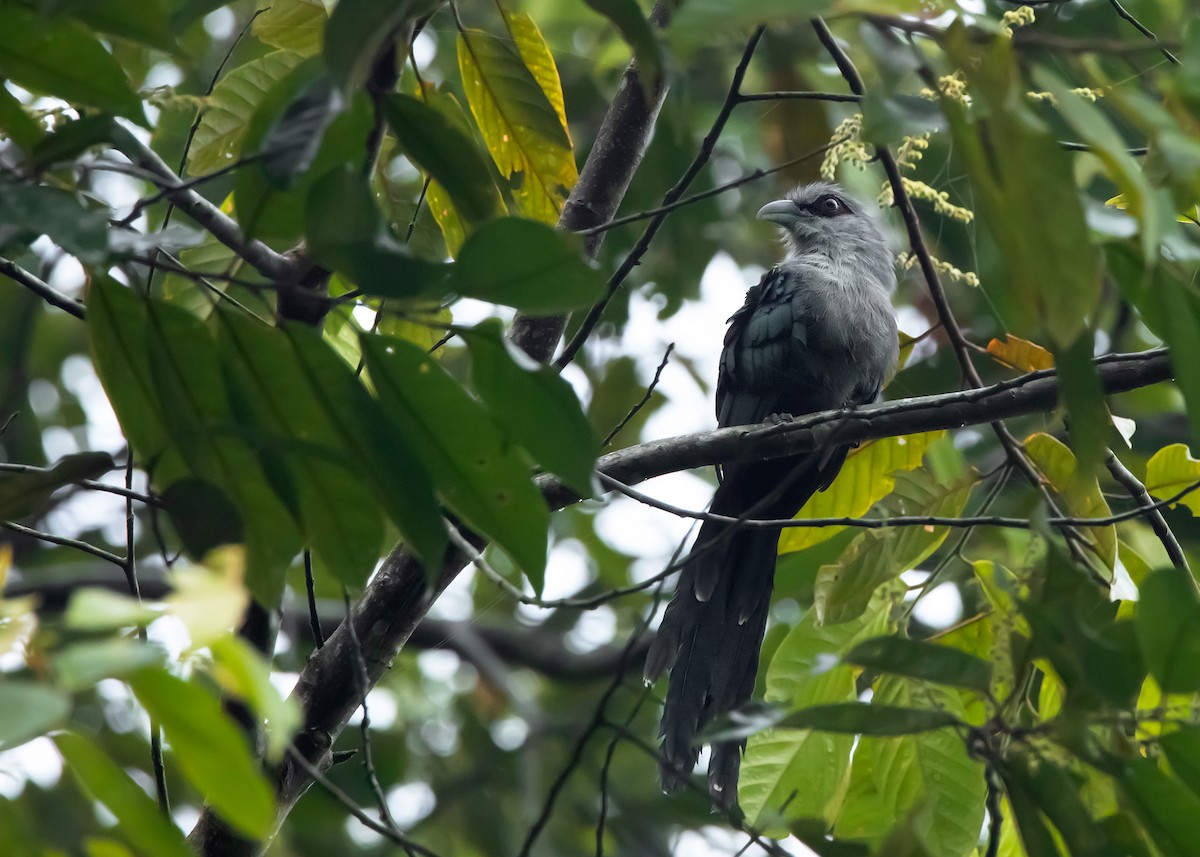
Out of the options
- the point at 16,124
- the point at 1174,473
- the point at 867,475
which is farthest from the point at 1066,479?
the point at 16,124

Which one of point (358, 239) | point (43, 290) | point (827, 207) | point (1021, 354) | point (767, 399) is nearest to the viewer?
point (358, 239)

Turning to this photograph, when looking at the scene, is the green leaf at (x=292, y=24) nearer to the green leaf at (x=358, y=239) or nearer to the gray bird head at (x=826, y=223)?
the green leaf at (x=358, y=239)

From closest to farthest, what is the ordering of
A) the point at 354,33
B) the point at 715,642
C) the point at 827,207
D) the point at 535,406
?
1. the point at 354,33
2. the point at 535,406
3. the point at 715,642
4. the point at 827,207

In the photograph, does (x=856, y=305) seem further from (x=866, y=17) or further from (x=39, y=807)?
(x=39, y=807)

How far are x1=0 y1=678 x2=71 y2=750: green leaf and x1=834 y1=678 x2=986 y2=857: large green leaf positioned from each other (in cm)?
176

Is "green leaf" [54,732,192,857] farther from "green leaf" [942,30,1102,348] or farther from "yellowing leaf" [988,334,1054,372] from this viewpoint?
"yellowing leaf" [988,334,1054,372]

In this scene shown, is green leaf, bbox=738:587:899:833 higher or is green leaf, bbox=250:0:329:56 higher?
green leaf, bbox=250:0:329:56

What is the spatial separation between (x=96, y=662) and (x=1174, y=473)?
2.56 meters

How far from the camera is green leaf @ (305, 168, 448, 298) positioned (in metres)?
1.52

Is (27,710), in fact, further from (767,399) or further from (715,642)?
(767,399)

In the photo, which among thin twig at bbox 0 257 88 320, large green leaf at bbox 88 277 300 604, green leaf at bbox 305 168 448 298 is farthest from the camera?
thin twig at bbox 0 257 88 320

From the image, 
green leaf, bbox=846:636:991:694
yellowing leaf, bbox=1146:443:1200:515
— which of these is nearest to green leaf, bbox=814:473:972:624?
yellowing leaf, bbox=1146:443:1200:515

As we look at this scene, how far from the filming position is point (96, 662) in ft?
3.15

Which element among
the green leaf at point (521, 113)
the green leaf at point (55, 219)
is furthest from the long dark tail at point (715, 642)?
the green leaf at point (55, 219)
